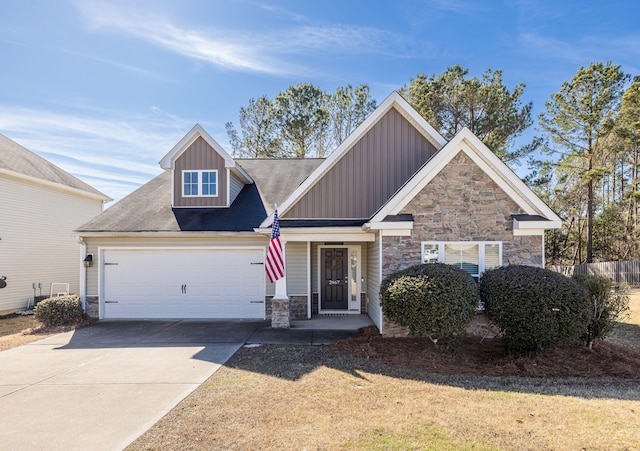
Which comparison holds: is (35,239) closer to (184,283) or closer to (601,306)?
(184,283)

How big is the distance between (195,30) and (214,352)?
9110mm

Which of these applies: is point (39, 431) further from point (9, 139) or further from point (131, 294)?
point (9, 139)

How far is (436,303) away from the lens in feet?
22.6

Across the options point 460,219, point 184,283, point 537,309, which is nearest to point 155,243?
point 184,283

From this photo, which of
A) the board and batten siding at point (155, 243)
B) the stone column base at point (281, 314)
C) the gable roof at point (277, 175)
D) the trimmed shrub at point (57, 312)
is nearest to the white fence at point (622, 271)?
the gable roof at point (277, 175)

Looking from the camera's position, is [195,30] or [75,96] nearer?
[195,30]

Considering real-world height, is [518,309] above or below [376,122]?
below

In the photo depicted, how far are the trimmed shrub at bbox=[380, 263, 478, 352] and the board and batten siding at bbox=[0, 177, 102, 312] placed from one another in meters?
11.0

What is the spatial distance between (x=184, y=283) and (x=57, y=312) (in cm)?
369

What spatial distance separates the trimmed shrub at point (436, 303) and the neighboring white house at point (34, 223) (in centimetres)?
1035

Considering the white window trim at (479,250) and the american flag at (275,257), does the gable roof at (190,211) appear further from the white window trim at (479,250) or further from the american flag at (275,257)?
the white window trim at (479,250)

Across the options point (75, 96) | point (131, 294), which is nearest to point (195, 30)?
point (75, 96)

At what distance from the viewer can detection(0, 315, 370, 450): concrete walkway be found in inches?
173

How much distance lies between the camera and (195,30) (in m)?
10.5
